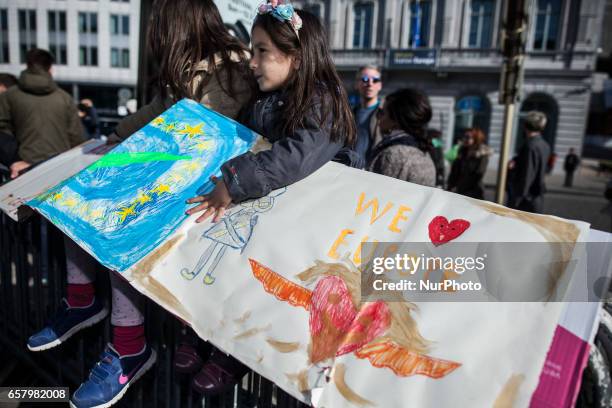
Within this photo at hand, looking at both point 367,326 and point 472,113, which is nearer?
point 367,326

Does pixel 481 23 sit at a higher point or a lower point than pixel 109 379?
higher

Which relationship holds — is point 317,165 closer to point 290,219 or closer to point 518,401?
point 290,219

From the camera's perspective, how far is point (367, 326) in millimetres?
1161

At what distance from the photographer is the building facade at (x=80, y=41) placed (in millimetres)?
31688

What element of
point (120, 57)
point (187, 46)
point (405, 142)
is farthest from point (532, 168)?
point (120, 57)

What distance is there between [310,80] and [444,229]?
2.39ft

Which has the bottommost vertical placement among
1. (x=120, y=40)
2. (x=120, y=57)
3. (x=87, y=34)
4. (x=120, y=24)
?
(x=120, y=57)

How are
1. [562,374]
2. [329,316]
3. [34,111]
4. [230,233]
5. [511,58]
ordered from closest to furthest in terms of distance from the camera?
[562,374] → [329,316] → [230,233] → [34,111] → [511,58]

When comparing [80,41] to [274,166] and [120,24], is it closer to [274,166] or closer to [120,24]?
[120,24]

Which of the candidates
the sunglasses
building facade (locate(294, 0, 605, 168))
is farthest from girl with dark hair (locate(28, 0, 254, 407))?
building facade (locate(294, 0, 605, 168))

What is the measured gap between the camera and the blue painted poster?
143cm

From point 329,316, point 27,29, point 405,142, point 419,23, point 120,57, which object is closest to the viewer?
point 329,316

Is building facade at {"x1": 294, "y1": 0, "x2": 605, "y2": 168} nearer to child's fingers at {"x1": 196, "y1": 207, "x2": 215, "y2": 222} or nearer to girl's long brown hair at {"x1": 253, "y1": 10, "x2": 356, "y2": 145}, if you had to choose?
girl's long brown hair at {"x1": 253, "y1": 10, "x2": 356, "y2": 145}

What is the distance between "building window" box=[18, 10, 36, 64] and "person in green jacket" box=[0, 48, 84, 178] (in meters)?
33.7
